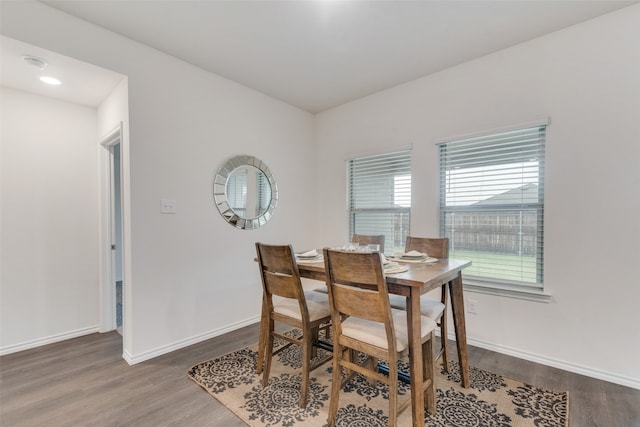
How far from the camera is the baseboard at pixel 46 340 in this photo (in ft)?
8.60

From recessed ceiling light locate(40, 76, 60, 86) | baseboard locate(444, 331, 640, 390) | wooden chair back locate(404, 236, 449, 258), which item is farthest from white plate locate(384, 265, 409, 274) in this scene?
recessed ceiling light locate(40, 76, 60, 86)

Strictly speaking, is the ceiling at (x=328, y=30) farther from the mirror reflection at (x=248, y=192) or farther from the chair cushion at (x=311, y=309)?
the chair cushion at (x=311, y=309)

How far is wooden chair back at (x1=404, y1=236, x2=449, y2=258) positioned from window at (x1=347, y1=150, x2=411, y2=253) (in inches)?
28.0

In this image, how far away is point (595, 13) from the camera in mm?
2139

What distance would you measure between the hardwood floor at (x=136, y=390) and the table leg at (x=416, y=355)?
3.23ft

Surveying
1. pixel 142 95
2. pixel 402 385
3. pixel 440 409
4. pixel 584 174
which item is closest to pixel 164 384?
pixel 402 385

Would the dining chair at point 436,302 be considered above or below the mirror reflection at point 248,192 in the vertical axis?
below

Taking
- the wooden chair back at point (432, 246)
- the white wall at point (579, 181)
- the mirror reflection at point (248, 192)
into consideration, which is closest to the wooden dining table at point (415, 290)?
the wooden chair back at point (432, 246)

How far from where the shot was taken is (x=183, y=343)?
2.75 metres

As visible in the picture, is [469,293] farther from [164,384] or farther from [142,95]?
[142,95]

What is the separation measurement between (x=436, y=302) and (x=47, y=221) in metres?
3.53

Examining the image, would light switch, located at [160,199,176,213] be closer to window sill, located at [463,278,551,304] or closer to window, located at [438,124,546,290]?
window, located at [438,124,546,290]

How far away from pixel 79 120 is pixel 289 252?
2.79m

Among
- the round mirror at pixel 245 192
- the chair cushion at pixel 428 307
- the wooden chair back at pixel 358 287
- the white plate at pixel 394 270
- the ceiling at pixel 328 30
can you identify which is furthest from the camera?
the round mirror at pixel 245 192
